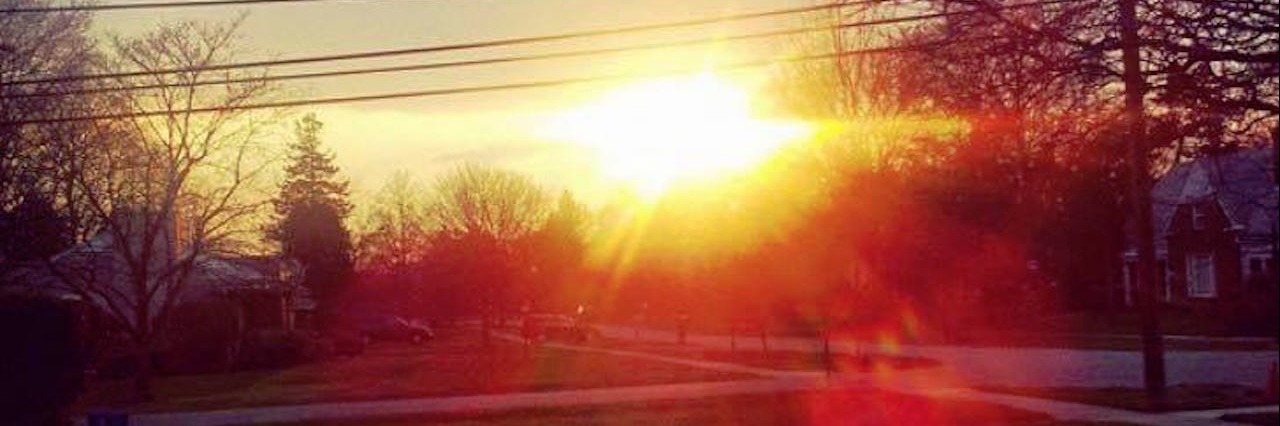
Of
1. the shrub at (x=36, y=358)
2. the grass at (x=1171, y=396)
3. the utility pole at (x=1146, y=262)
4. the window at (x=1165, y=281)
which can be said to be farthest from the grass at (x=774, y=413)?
the window at (x=1165, y=281)

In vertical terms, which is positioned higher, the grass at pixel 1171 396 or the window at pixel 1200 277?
the window at pixel 1200 277

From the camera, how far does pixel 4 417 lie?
2677 cm

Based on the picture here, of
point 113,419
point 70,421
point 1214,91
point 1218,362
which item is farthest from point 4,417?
point 1218,362

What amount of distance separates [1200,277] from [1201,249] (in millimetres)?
3014

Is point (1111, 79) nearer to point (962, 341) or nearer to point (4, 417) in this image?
point (4, 417)

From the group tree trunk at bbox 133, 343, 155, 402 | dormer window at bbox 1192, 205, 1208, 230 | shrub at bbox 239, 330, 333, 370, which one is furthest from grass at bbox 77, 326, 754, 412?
dormer window at bbox 1192, 205, 1208, 230

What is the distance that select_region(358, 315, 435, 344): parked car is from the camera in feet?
253

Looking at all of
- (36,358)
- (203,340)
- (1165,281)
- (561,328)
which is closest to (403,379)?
(36,358)

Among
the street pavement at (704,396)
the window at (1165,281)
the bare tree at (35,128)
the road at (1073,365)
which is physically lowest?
the road at (1073,365)

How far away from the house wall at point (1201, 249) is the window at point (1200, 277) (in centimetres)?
18

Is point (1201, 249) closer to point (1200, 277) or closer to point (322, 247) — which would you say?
point (1200, 277)

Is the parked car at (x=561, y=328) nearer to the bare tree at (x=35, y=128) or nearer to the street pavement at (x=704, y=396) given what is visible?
the bare tree at (x=35, y=128)

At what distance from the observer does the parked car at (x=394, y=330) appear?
253 feet

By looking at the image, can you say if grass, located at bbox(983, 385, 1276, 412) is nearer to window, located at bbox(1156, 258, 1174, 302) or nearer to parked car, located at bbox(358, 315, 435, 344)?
window, located at bbox(1156, 258, 1174, 302)
